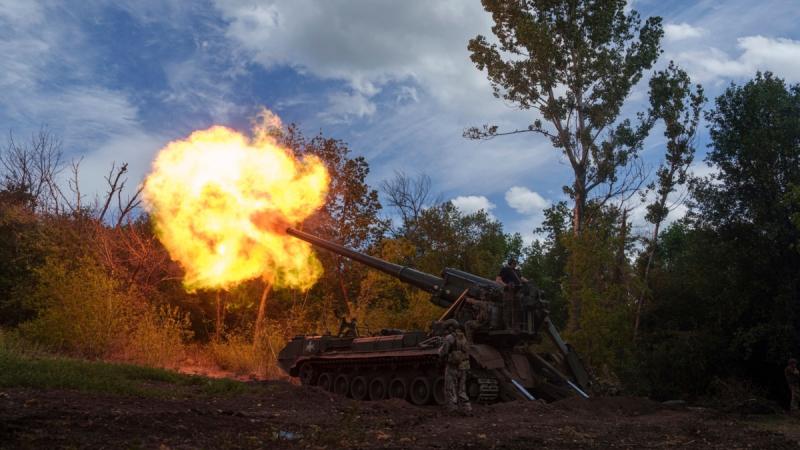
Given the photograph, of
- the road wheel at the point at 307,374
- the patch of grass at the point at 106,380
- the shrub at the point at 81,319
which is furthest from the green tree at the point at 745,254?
the shrub at the point at 81,319

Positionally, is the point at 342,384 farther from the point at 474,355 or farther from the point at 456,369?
the point at 456,369

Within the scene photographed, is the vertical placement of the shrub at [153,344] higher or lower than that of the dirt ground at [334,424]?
higher

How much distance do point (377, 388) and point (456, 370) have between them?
3.88m

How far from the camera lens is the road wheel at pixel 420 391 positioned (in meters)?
15.5

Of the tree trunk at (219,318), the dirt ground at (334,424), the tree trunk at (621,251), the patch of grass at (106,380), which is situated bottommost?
the dirt ground at (334,424)

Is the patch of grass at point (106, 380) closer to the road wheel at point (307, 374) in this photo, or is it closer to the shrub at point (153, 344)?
the road wheel at point (307, 374)

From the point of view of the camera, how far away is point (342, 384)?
18.1 metres

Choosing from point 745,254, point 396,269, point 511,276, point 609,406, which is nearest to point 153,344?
point 396,269

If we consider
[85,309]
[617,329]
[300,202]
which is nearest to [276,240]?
[300,202]

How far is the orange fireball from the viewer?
20.0 meters

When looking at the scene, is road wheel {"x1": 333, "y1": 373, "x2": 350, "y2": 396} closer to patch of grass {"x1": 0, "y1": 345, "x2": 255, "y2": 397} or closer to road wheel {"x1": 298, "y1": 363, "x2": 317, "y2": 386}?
road wheel {"x1": 298, "y1": 363, "x2": 317, "y2": 386}

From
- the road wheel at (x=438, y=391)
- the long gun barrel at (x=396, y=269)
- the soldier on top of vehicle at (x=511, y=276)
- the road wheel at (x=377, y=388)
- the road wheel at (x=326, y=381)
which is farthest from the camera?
the road wheel at (x=326, y=381)

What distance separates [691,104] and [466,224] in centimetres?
1705

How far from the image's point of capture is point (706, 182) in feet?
73.9
